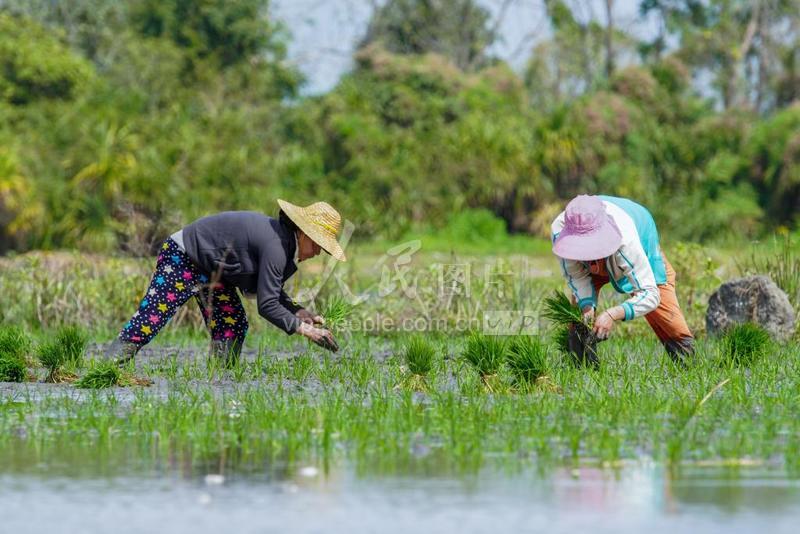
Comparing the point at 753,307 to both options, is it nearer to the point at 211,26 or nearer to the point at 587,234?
the point at 587,234

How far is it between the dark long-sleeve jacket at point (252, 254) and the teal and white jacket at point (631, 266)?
1659 mm

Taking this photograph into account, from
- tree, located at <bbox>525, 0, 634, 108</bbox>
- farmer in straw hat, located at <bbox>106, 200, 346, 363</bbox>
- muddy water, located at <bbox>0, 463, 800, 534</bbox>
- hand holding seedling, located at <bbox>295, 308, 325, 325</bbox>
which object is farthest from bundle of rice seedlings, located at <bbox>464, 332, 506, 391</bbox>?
tree, located at <bbox>525, 0, 634, 108</bbox>

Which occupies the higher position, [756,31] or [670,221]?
[756,31]

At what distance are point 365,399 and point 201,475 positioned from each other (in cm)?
232

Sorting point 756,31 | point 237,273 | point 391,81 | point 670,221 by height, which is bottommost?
point 237,273

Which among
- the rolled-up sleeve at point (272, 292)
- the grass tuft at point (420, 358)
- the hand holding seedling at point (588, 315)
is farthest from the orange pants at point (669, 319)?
the rolled-up sleeve at point (272, 292)

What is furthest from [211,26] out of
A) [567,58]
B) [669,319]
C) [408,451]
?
[408,451]

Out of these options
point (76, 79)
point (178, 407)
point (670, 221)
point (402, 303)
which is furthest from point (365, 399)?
point (76, 79)

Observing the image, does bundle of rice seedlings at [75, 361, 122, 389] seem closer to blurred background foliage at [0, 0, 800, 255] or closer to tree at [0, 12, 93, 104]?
blurred background foliage at [0, 0, 800, 255]

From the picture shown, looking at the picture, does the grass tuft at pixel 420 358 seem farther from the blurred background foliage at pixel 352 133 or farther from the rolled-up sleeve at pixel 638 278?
the blurred background foliage at pixel 352 133

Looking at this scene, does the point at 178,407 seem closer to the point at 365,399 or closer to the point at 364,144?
the point at 365,399

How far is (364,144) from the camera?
3030cm

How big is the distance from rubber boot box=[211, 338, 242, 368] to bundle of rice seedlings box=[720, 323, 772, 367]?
10.5 ft

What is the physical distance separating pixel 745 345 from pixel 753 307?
227 centimetres
